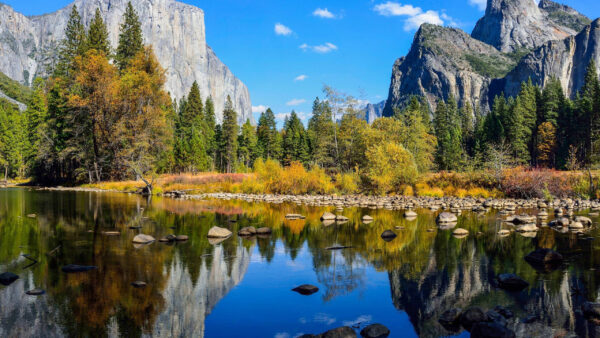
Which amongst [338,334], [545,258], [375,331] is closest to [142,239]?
[338,334]

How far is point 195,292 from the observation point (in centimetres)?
761

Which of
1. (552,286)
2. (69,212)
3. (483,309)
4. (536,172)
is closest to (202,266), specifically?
(483,309)

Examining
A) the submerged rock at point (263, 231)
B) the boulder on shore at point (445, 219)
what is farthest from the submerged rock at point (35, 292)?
the boulder on shore at point (445, 219)

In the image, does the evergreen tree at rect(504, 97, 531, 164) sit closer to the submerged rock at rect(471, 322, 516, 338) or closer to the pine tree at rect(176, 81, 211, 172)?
the pine tree at rect(176, 81, 211, 172)

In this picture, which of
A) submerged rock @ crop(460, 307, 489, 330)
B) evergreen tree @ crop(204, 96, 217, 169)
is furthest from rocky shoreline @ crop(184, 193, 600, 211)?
evergreen tree @ crop(204, 96, 217, 169)

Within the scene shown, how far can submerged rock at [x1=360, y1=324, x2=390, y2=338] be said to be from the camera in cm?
574

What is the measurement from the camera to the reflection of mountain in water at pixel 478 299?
6.04 meters

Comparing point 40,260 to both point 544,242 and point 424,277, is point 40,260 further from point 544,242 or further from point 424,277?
point 544,242

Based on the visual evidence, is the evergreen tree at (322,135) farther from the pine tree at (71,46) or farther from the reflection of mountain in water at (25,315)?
the reflection of mountain in water at (25,315)

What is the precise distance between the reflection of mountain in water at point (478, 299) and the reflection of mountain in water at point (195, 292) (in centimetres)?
355

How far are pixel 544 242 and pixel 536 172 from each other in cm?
1920

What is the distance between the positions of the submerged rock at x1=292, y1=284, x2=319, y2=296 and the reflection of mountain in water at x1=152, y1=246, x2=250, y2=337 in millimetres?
1450

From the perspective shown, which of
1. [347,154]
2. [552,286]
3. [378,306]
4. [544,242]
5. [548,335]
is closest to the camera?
[548,335]

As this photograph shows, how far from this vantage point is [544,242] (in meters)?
12.8
